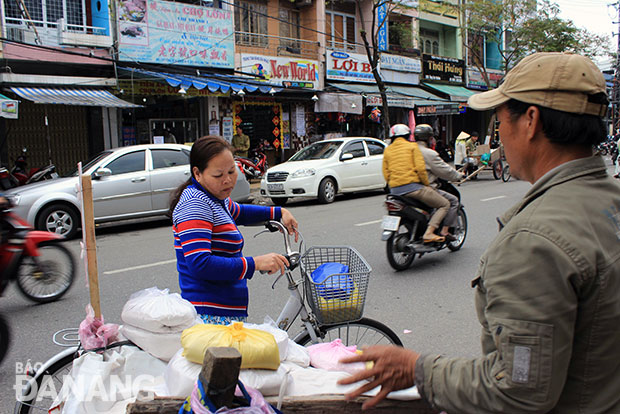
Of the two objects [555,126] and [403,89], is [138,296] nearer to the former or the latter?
[555,126]

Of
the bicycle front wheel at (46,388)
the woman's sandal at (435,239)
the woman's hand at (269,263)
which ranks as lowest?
the woman's sandal at (435,239)

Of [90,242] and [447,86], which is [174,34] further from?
[447,86]

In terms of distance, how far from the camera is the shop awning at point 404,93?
21828mm

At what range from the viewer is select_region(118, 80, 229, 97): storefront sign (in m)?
15.0

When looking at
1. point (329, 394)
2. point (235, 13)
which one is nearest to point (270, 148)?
point (235, 13)

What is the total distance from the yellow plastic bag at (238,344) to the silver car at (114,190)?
313 inches

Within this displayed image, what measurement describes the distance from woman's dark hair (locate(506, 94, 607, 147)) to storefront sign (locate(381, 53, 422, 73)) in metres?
24.0

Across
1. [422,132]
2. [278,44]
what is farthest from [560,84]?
[278,44]

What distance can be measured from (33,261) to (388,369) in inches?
194

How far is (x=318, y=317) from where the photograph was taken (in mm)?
2625

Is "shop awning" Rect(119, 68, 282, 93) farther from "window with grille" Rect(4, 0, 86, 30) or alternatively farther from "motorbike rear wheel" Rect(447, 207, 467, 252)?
"motorbike rear wheel" Rect(447, 207, 467, 252)

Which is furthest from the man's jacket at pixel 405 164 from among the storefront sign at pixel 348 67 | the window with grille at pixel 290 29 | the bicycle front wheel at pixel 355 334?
the storefront sign at pixel 348 67

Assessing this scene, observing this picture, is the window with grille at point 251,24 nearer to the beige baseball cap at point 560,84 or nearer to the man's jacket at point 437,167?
the man's jacket at point 437,167

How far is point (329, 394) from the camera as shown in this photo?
1741mm
